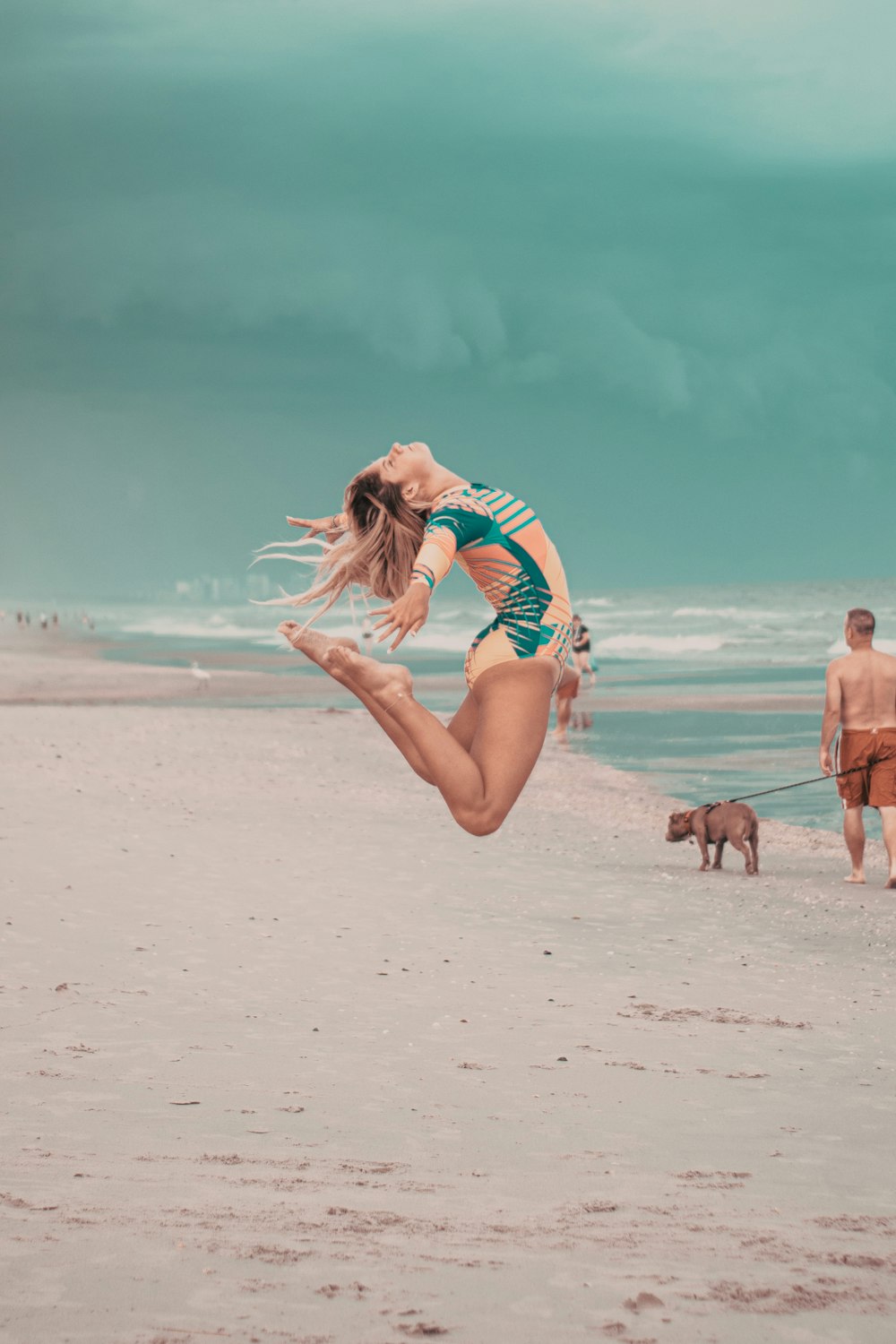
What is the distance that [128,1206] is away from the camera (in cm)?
502

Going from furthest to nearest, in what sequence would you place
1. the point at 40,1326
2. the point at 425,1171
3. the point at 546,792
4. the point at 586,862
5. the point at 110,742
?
the point at 110,742 < the point at 546,792 < the point at 586,862 < the point at 425,1171 < the point at 40,1326

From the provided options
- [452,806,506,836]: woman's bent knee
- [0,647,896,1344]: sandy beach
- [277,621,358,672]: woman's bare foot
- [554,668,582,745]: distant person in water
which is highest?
[554,668,582,745]: distant person in water

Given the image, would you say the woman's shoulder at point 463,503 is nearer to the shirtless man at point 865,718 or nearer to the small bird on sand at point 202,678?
the shirtless man at point 865,718

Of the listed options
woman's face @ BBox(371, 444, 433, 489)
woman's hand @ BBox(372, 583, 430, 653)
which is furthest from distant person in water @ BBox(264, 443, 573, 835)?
woman's hand @ BBox(372, 583, 430, 653)

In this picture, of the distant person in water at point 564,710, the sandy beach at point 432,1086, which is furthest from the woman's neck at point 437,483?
the distant person in water at point 564,710

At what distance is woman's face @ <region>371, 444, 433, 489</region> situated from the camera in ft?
18.5

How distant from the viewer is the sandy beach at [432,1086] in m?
4.38

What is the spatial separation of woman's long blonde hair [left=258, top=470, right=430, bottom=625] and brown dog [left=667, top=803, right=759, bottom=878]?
760 cm

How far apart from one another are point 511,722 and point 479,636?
45 centimetres

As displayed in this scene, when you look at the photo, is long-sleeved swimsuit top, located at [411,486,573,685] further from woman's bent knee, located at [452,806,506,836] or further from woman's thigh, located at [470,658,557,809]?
woman's bent knee, located at [452,806,506,836]

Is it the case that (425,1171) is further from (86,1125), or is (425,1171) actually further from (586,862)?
(586,862)

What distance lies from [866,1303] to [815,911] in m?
7.34

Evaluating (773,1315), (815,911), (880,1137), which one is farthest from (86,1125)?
(815,911)

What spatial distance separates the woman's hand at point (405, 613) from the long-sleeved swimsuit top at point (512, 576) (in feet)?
1.76
